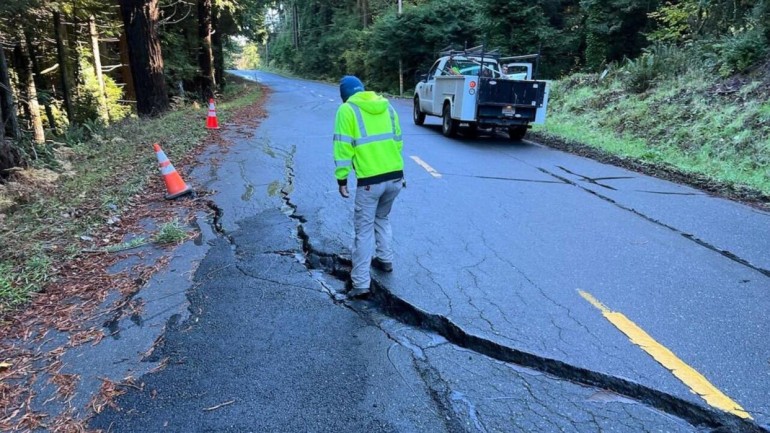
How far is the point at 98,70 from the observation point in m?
18.1

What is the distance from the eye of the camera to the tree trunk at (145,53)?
1429 cm

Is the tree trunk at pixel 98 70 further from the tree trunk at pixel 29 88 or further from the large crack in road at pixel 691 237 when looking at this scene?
the large crack in road at pixel 691 237

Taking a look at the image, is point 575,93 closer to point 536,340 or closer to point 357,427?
point 536,340

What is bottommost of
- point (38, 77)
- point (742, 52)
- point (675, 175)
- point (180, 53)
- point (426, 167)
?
point (426, 167)

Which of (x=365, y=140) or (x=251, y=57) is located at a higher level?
(x=365, y=140)

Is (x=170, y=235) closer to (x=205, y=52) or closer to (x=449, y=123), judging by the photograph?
(x=449, y=123)

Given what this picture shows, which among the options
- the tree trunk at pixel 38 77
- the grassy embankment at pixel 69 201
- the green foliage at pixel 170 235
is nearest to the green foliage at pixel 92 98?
the tree trunk at pixel 38 77

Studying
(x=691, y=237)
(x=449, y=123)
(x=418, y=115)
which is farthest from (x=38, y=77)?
(x=691, y=237)

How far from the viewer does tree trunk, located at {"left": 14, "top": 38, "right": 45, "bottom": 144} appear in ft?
44.1

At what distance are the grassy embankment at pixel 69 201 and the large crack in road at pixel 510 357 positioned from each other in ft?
6.89

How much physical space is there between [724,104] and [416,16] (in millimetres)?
25176

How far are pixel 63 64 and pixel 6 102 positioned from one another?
7.62 meters

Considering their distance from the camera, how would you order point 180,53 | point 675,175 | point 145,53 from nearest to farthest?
point 675,175
point 145,53
point 180,53

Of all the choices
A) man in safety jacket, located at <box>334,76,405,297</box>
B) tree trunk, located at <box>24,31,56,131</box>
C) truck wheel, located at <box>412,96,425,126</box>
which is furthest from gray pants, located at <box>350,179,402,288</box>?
tree trunk, located at <box>24,31,56,131</box>
